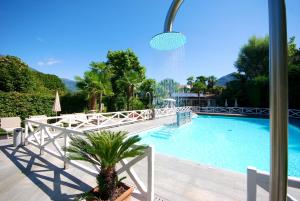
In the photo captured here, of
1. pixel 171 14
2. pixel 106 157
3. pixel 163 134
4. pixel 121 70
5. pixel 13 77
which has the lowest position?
pixel 163 134

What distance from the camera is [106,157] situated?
2.36m

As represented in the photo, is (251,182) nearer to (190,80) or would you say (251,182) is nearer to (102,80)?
(102,80)

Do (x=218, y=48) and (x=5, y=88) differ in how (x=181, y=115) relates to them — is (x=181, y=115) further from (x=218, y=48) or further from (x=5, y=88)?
(x=5, y=88)

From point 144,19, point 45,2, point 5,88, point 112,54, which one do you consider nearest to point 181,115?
point 144,19

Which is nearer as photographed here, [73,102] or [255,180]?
[255,180]

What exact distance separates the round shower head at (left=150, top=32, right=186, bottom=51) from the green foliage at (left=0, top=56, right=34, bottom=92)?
1429 centimetres

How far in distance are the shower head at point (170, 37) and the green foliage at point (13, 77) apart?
14300 millimetres

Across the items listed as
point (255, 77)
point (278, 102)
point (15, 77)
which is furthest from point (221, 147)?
point (255, 77)

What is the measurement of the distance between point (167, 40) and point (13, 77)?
1477cm

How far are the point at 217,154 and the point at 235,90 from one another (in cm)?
1826

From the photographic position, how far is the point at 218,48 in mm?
11633

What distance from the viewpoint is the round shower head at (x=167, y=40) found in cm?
166

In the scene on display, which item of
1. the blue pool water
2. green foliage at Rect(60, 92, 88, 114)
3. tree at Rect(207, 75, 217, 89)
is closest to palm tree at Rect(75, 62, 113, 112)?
green foliage at Rect(60, 92, 88, 114)

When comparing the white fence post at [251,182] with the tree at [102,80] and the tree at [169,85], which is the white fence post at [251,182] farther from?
the tree at [169,85]
